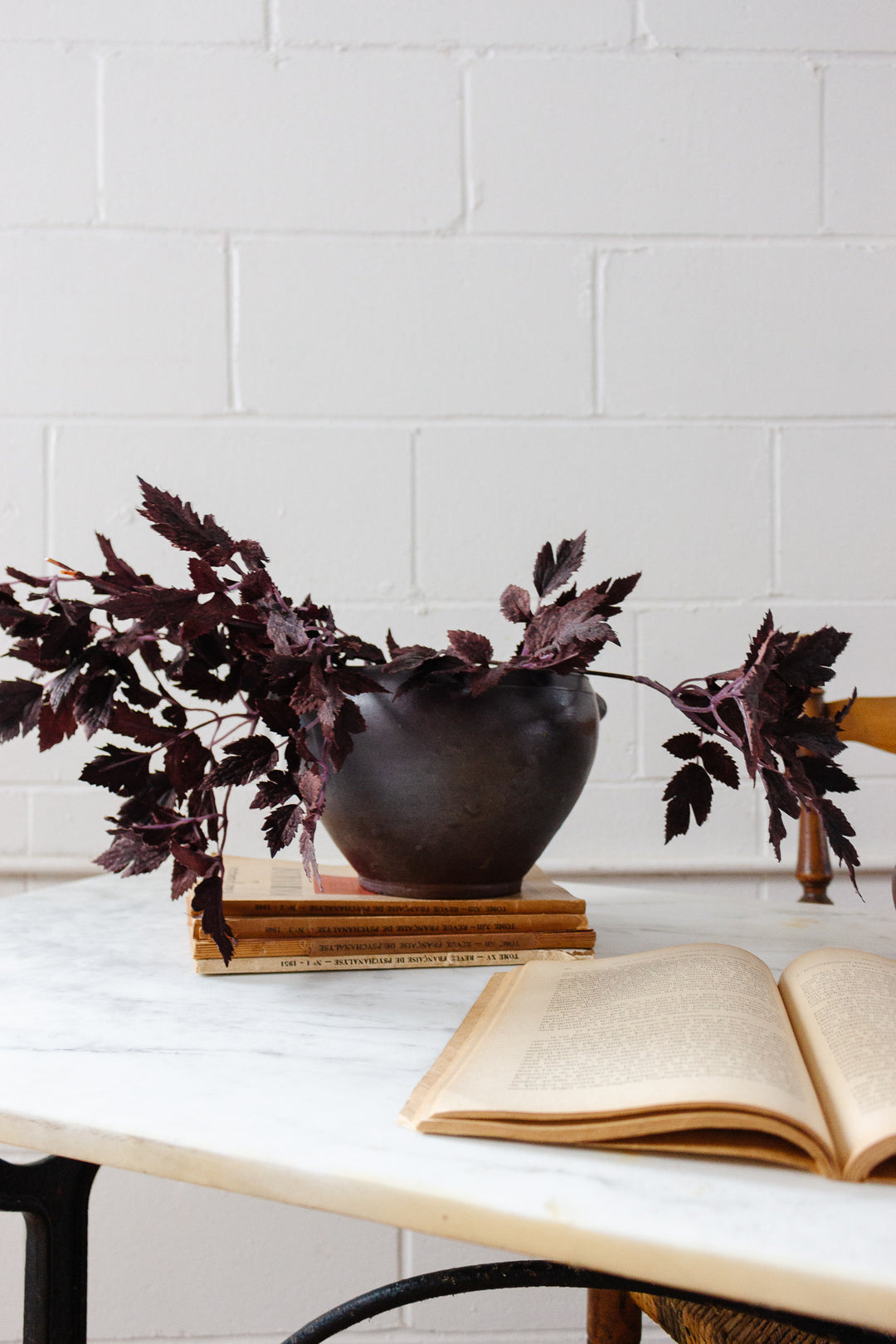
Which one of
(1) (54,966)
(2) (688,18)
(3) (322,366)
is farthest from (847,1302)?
(2) (688,18)

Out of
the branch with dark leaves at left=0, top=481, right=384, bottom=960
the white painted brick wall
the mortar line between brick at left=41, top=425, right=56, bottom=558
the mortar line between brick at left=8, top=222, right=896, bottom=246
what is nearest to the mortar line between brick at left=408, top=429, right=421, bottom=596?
the white painted brick wall

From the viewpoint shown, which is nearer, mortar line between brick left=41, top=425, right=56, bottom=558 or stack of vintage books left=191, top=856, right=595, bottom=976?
stack of vintage books left=191, top=856, right=595, bottom=976

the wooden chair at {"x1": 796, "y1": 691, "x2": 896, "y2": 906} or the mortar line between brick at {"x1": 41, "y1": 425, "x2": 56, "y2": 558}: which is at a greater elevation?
the mortar line between brick at {"x1": 41, "y1": 425, "x2": 56, "y2": 558}

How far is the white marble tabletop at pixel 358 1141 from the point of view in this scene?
1.02ft

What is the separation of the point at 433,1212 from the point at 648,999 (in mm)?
181

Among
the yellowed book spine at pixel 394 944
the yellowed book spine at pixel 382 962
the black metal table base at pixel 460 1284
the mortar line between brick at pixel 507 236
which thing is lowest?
the black metal table base at pixel 460 1284

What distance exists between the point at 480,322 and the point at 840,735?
2.28ft

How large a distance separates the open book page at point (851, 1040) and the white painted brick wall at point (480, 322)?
76 centimetres

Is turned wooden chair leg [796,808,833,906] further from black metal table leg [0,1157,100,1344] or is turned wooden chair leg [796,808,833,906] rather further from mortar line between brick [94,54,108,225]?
mortar line between brick [94,54,108,225]

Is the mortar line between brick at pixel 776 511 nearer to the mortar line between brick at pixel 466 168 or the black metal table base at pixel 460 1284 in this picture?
the mortar line between brick at pixel 466 168

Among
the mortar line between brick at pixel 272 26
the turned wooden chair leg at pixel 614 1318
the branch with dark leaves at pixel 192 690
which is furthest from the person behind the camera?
the mortar line between brick at pixel 272 26

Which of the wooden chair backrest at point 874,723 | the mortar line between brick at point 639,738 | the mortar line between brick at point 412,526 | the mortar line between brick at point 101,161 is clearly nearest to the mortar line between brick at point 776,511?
the mortar line between brick at point 639,738

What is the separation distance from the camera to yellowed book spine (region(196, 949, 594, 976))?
64cm

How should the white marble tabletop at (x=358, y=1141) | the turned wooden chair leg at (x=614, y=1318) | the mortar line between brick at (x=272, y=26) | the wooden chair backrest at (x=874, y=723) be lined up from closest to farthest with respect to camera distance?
the white marble tabletop at (x=358, y=1141) → the turned wooden chair leg at (x=614, y=1318) → the wooden chair backrest at (x=874, y=723) → the mortar line between brick at (x=272, y=26)
